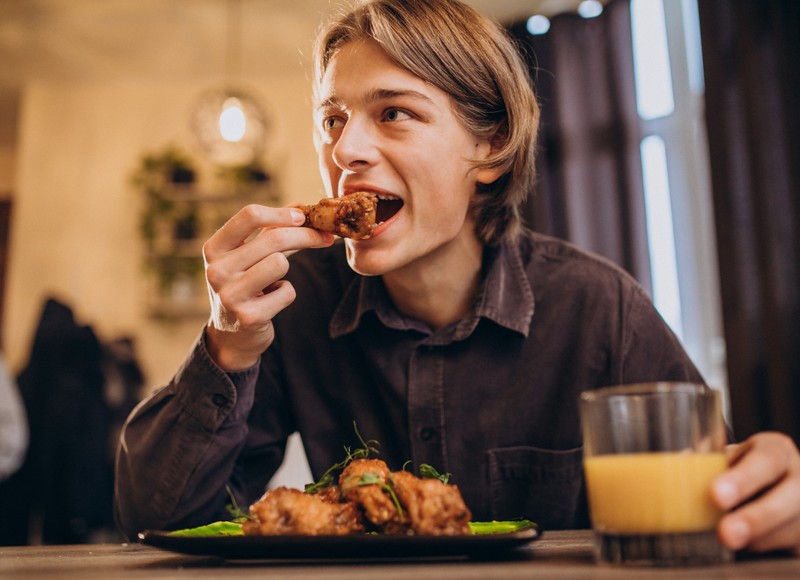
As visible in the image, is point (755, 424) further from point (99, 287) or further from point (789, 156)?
point (99, 287)

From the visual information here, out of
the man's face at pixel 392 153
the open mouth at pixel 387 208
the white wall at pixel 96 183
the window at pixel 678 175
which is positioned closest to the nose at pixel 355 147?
the man's face at pixel 392 153

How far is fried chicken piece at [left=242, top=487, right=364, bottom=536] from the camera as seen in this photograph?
36.4 inches

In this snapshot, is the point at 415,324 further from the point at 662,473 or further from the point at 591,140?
the point at 591,140

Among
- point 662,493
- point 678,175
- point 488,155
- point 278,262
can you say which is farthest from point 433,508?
point 678,175

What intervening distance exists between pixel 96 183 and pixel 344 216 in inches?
195

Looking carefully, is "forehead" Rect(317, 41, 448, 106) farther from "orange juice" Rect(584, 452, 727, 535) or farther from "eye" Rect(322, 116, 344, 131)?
"orange juice" Rect(584, 452, 727, 535)

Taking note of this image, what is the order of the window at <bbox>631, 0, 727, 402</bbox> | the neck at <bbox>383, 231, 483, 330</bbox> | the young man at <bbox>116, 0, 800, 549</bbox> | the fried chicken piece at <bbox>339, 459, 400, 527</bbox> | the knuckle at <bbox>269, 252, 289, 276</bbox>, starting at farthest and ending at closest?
the window at <bbox>631, 0, 727, 402</bbox> → the neck at <bbox>383, 231, 483, 330</bbox> → the young man at <bbox>116, 0, 800, 549</bbox> → the knuckle at <bbox>269, 252, 289, 276</bbox> → the fried chicken piece at <bbox>339, 459, 400, 527</bbox>

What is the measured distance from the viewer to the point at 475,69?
1711 mm

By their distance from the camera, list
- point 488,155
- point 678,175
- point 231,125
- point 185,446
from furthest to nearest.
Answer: point 231,125 → point 678,175 → point 488,155 → point 185,446

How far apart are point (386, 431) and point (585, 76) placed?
3551mm

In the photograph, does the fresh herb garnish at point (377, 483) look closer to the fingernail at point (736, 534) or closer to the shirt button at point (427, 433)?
the fingernail at point (736, 534)

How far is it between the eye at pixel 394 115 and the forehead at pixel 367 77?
0.04 metres

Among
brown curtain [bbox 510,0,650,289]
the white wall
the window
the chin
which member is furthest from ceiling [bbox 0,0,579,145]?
the chin

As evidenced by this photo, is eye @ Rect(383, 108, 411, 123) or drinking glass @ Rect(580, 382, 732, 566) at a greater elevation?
eye @ Rect(383, 108, 411, 123)
